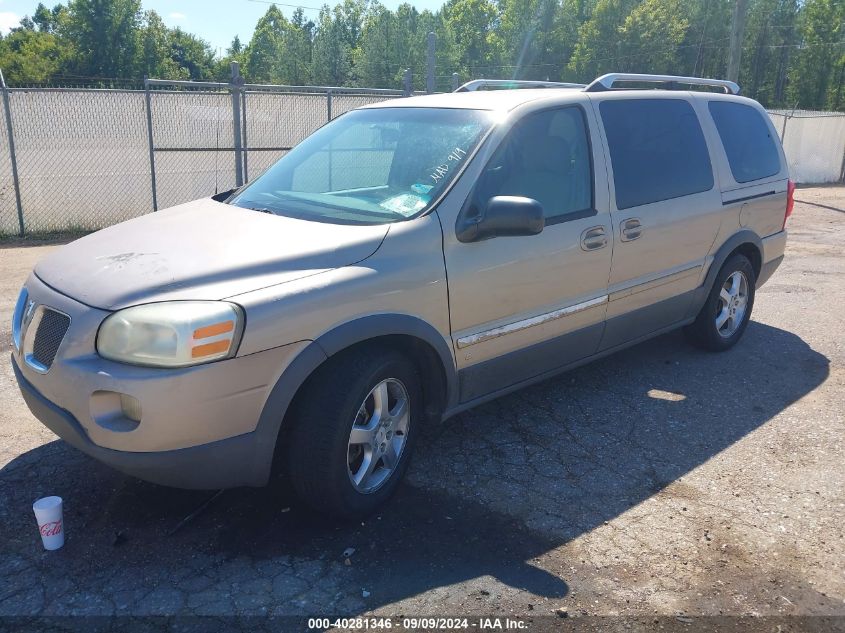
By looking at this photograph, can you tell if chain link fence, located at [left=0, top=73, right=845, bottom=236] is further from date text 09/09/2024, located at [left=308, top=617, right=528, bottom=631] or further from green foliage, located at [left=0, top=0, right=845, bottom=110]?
green foliage, located at [left=0, top=0, right=845, bottom=110]

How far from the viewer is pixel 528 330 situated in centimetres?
409

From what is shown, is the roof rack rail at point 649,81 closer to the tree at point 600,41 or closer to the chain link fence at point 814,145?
the chain link fence at point 814,145

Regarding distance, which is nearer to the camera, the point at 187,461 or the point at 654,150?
the point at 187,461

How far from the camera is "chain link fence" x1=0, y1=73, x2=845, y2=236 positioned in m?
10.2

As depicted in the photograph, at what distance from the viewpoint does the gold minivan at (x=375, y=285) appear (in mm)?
2902

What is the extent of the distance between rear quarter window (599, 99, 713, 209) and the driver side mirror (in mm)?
1161

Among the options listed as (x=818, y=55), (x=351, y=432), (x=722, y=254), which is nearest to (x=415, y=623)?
(x=351, y=432)

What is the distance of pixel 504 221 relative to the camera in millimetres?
3537

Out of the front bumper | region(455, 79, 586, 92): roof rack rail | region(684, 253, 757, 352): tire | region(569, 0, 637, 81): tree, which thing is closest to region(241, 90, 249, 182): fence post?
region(455, 79, 586, 92): roof rack rail

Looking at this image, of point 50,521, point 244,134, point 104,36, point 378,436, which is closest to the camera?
point 50,521

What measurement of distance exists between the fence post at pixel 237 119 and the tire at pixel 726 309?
7272mm

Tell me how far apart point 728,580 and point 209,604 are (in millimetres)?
2104

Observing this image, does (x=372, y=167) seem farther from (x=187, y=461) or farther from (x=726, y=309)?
(x=726, y=309)

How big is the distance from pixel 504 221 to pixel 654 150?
1.83 meters
